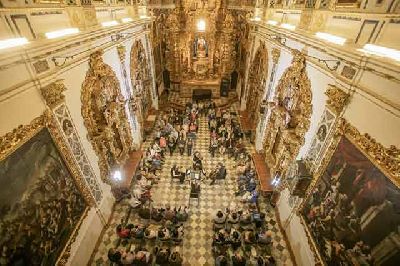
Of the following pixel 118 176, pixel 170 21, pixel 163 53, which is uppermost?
pixel 170 21

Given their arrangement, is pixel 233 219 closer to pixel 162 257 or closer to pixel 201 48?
pixel 162 257

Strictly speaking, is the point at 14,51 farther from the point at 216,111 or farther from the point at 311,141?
the point at 216,111

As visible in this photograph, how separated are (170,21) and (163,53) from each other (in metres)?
2.54

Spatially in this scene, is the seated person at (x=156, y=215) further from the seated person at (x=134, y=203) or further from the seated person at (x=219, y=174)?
the seated person at (x=219, y=174)

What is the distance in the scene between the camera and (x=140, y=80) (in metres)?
13.1

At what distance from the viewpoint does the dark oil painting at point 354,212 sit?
157 inches

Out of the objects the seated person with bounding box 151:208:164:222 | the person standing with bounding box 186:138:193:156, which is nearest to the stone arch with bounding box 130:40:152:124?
the person standing with bounding box 186:138:193:156

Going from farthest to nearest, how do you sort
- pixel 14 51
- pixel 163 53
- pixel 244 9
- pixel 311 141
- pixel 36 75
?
pixel 163 53 < pixel 244 9 < pixel 311 141 < pixel 36 75 < pixel 14 51

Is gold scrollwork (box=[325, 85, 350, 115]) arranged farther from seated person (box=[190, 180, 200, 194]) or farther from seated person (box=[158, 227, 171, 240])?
seated person (box=[158, 227, 171, 240])

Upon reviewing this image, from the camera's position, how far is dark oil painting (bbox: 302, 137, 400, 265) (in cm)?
399

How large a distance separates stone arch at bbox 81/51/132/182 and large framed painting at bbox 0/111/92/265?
4.95 feet

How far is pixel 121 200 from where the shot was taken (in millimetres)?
9773

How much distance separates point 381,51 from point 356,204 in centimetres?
312

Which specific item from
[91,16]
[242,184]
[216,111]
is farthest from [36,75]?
[216,111]
